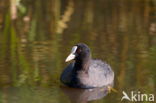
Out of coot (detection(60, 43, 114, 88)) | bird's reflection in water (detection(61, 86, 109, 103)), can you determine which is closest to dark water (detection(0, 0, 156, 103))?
bird's reflection in water (detection(61, 86, 109, 103))

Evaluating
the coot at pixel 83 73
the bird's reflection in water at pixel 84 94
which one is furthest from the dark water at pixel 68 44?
the coot at pixel 83 73

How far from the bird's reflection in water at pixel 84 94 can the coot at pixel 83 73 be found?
4.3 inches

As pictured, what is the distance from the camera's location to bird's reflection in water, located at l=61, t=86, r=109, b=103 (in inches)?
378

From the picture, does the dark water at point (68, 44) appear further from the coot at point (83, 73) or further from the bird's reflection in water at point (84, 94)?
the coot at point (83, 73)

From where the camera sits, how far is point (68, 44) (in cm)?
1202

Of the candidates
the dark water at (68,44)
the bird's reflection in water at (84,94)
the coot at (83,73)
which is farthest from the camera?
the coot at (83,73)

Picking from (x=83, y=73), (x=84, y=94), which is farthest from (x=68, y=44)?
(x=84, y=94)

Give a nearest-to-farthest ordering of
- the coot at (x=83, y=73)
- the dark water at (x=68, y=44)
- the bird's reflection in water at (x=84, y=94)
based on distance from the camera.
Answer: the bird's reflection in water at (x=84, y=94) < the dark water at (x=68, y=44) < the coot at (x=83, y=73)

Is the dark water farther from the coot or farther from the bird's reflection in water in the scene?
the coot

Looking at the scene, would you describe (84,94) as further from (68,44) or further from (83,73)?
(68,44)

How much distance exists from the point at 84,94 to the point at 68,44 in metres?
2.29

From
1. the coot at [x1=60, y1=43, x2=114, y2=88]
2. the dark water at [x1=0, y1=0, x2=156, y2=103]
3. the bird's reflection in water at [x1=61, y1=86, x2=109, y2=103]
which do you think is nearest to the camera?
the bird's reflection in water at [x1=61, y1=86, x2=109, y2=103]

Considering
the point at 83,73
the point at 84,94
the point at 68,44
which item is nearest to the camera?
the point at 84,94

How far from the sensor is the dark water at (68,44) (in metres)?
9.78
